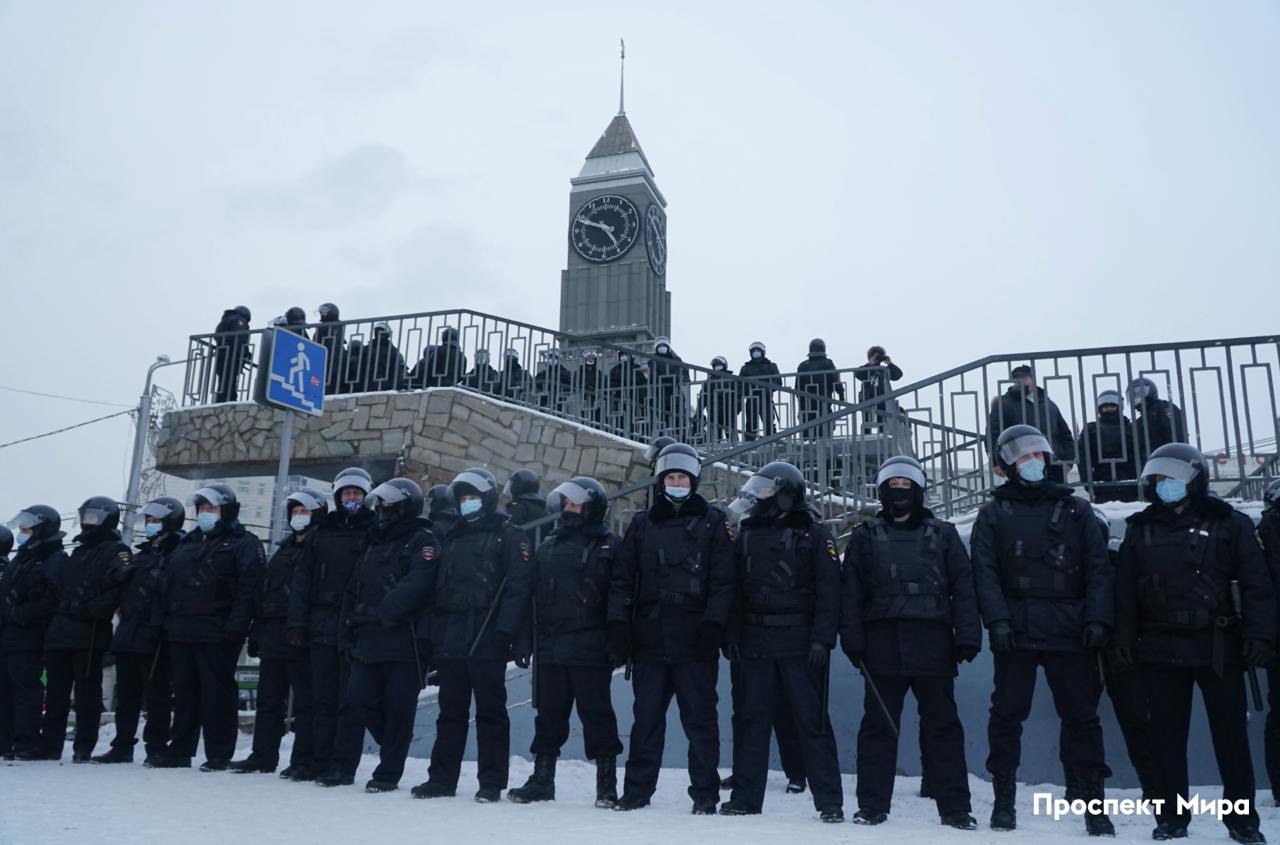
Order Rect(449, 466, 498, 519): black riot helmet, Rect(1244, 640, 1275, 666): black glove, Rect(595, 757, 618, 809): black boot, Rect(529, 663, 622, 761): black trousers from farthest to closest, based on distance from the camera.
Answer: Rect(449, 466, 498, 519): black riot helmet → Rect(529, 663, 622, 761): black trousers → Rect(595, 757, 618, 809): black boot → Rect(1244, 640, 1275, 666): black glove

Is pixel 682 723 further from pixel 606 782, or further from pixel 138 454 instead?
pixel 138 454

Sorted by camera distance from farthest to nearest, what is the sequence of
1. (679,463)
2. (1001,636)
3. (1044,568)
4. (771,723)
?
(679,463)
(771,723)
(1044,568)
(1001,636)

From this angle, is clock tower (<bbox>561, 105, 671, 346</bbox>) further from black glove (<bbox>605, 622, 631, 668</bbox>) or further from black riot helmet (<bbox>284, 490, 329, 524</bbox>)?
black glove (<bbox>605, 622, 631, 668</bbox>)

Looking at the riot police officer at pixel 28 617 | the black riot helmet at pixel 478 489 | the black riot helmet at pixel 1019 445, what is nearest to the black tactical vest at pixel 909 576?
the black riot helmet at pixel 1019 445

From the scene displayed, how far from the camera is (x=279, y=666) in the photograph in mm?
7043

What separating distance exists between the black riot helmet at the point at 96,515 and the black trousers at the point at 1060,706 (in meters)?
6.26

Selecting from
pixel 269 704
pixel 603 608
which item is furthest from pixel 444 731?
pixel 269 704

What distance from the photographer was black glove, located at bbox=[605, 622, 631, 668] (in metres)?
5.83

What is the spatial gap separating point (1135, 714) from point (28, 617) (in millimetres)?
7183

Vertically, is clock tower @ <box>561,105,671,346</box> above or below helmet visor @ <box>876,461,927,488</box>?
above

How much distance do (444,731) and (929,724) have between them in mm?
2649

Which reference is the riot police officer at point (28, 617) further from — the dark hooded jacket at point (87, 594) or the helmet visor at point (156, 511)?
the helmet visor at point (156, 511)

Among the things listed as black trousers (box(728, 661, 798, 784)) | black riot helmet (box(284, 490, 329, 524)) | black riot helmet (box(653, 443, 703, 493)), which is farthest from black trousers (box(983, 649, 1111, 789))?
black riot helmet (box(284, 490, 329, 524))

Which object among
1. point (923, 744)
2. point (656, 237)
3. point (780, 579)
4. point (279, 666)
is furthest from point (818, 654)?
point (656, 237)
